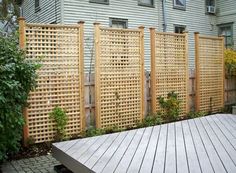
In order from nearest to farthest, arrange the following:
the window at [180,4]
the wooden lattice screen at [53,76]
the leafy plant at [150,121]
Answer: the wooden lattice screen at [53,76]
the leafy plant at [150,121]
the window at [180,4]

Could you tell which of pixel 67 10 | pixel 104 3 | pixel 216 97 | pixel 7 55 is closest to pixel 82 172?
pixel 7 55

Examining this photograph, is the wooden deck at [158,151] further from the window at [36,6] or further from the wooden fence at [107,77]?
the window at [36,6]

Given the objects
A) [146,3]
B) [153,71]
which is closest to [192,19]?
[146,3]

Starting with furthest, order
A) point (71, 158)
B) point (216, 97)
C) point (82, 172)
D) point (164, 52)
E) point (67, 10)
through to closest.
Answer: point (67, 10) → point (216, 97) → point (164, 52) → point (71, 158) → point (82, 172)

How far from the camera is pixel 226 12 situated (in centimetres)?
1551

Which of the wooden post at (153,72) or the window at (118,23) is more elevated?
the window at (118,23)

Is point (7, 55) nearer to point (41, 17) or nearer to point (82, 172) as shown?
point (82, 172)

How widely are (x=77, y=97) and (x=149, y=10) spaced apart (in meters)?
8.34

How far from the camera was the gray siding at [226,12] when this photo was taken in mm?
15155

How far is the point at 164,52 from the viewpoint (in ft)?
25.2

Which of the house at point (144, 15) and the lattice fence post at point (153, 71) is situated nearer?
the lattice fence post at point (153, 71)

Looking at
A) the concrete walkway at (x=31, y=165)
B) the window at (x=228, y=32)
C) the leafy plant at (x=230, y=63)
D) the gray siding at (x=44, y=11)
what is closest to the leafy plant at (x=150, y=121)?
the concrete walkway at (x=31, y=165)

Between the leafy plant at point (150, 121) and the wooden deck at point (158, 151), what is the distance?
177 centimetres

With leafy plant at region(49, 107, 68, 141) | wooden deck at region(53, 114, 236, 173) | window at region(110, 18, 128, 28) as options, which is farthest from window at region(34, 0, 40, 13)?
wooden deck at region(53, 114, 236, 173)
